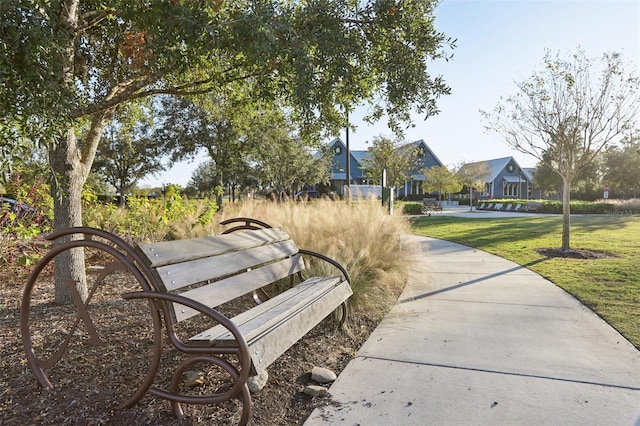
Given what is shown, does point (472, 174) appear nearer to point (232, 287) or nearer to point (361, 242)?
point (361, 242)

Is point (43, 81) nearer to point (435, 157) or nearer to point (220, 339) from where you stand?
point (220, 339)

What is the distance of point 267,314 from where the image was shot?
116 inches

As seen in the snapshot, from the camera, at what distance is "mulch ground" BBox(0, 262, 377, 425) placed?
8.16 feet

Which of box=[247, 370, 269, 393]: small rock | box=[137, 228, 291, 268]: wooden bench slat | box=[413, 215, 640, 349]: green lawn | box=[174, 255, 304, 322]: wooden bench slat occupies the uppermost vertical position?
box=[137, 228, 291, 268]: wooden bench slat

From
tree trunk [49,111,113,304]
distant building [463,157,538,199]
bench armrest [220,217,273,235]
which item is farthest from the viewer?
distant building [463,157,538,199]

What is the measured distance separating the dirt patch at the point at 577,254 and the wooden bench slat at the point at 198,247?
22.4 ft

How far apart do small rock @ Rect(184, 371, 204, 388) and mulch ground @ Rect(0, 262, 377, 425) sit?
0.04 metres

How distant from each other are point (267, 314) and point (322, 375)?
2.09 ft

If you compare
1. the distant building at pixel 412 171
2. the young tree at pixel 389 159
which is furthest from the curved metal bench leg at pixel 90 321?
the distant building at pixel 412 171

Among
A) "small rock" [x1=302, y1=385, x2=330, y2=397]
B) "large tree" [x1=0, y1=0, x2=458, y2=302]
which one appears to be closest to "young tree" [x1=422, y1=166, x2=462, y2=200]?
"large tree" [x1=0, y1=0, x2=458, y2=302]

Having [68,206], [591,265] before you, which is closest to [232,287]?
[68,206]

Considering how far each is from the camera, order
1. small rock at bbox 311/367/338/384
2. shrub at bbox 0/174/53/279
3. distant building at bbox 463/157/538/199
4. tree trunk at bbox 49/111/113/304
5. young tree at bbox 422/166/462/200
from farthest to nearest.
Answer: distant building at bbox 463/157/538/199 < young tree at bbox 422/166/462/200 < shrub at bbox 0/174/53/279 < tree trunk at bbox 49/111/113/304 < small rock at bbox 311/367/338/384

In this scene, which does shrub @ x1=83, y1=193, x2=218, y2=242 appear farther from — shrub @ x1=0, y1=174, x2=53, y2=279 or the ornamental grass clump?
the ornamental grass clump

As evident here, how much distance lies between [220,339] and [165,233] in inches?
228
